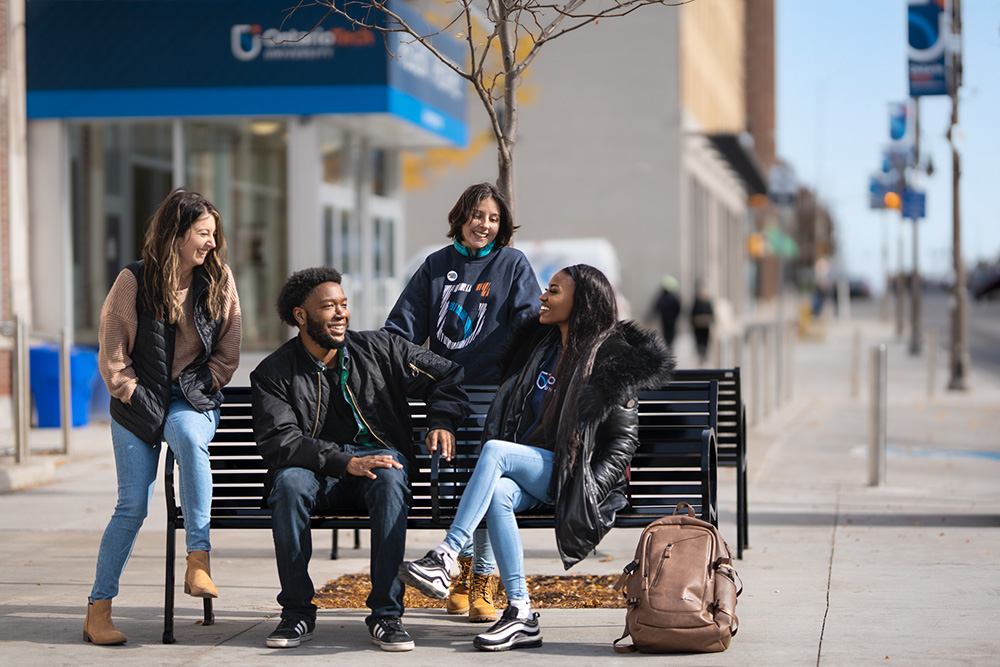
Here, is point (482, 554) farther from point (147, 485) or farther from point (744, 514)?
point (744, 514)

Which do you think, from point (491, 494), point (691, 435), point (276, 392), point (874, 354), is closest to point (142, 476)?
point (276, 392)

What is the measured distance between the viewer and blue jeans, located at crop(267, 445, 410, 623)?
504cm

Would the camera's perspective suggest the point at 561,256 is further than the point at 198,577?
Yes

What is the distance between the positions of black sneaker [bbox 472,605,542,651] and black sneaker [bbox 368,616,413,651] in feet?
0.88

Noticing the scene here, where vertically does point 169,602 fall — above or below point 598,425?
below

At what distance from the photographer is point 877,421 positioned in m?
9.31

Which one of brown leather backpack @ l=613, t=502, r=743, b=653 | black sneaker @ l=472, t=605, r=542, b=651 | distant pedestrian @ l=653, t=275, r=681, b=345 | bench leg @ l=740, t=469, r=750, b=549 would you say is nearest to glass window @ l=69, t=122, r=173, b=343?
bench leg @ l=740, t=469, r=750, b=549

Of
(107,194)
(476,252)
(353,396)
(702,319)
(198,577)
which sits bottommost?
(198,577)

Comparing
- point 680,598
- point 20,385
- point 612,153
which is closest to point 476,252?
point 680,598

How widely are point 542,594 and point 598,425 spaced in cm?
123

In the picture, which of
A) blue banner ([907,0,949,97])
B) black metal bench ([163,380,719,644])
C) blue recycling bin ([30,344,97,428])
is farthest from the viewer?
blue banner ([907,0,949,97])

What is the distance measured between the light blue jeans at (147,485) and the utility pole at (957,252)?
1573 centimetres

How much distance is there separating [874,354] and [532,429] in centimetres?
497

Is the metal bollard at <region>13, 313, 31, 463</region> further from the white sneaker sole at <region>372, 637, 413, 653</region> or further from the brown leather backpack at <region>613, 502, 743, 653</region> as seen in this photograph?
the brown leather backpack at <region>613, 502, 743, 653</region>
